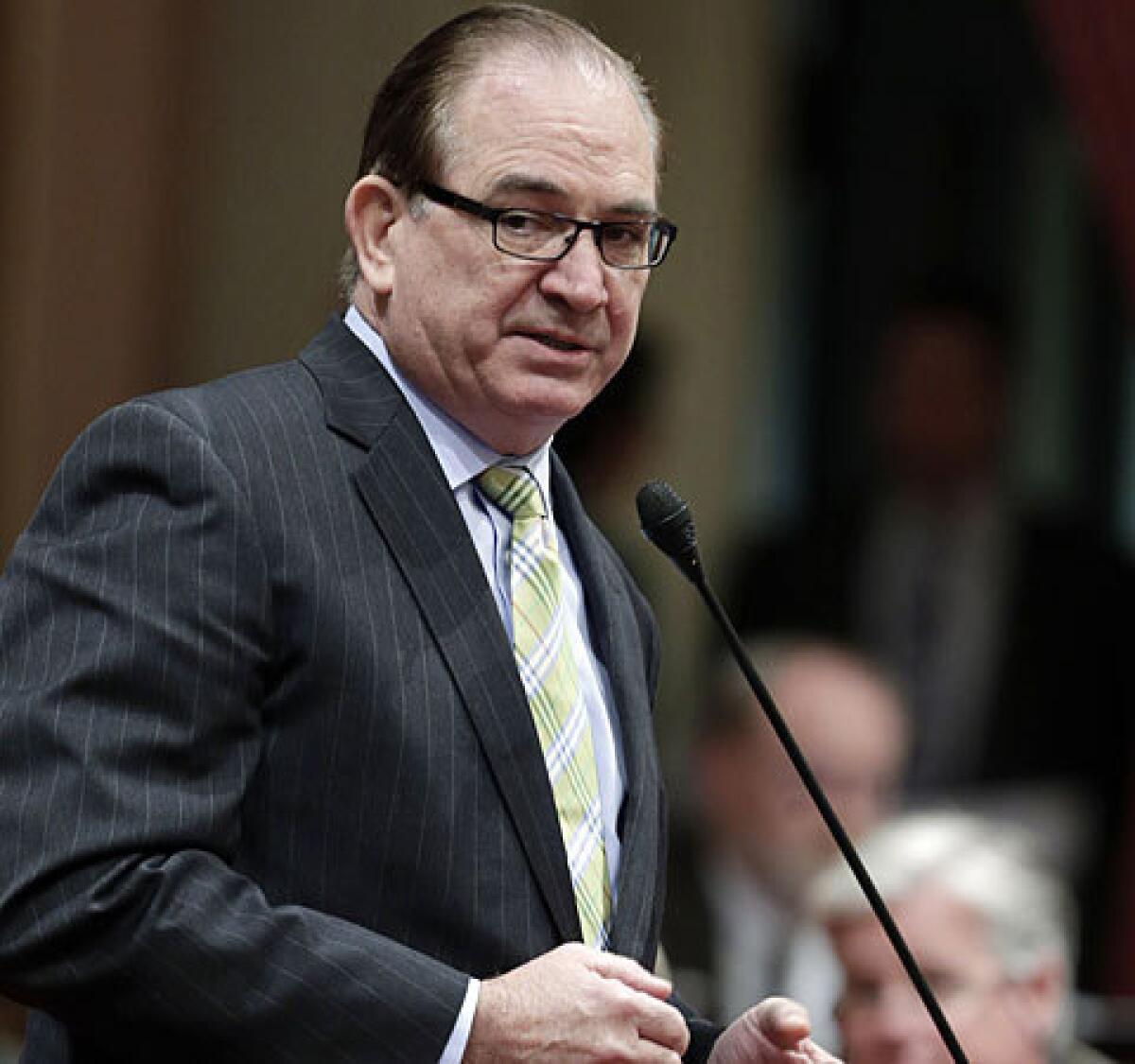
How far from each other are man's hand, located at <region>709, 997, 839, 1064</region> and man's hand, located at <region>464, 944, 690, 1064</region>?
0.14 meters

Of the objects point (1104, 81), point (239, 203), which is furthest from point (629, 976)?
point (239, 203)

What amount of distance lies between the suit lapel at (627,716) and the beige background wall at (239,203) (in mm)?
2284

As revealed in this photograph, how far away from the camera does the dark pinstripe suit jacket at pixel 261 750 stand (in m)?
1.77

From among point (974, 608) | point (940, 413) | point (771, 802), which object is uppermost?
point (940, 413)

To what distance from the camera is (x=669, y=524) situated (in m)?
2.08

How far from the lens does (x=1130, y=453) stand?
18.1ft

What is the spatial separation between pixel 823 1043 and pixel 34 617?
1707 mm

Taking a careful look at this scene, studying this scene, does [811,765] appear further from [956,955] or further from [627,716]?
[627,716]

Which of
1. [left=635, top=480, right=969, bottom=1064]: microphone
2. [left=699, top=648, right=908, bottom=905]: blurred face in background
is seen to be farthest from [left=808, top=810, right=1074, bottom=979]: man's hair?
[left=635, top=480, right=969, bottom=1064]: microphone

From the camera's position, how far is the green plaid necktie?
2002 mm

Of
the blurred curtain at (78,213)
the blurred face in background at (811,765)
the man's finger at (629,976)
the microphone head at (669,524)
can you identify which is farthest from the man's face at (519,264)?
the blurred curtain at (78,213)

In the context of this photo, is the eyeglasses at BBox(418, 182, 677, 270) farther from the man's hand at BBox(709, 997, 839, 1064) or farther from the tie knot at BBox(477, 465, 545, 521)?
the man's hand at BBox(709, 997, 839, 1064)

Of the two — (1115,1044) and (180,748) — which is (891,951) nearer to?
(1115,1044)

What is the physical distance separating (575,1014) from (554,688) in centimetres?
32
